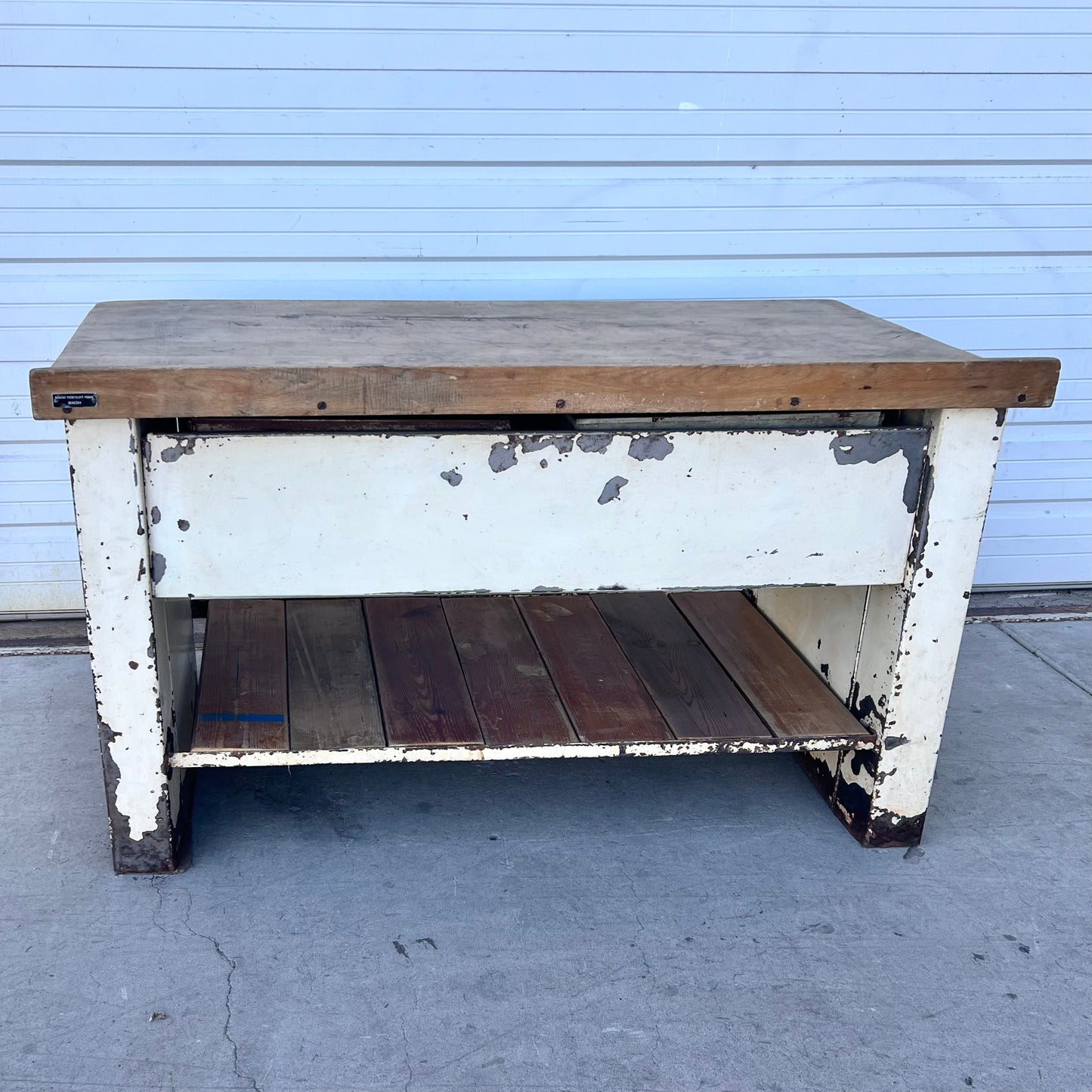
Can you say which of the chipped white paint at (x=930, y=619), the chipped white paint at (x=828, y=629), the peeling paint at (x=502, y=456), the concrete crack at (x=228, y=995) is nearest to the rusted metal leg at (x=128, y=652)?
the concrete crack at (x=228, y=995)

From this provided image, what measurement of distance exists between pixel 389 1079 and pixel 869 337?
59.7 inches

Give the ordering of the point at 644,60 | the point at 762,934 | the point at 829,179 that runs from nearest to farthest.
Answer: the point at 762,934 < the point at 644,60 < the point at 829,179

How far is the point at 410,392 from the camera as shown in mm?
1696

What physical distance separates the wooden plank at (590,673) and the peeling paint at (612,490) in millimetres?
471

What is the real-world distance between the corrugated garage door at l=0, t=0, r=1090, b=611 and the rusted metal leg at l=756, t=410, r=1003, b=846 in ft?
3.66

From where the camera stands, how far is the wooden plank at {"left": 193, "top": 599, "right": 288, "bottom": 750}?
6.48 ft

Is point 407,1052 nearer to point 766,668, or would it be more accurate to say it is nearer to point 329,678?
point 329,678

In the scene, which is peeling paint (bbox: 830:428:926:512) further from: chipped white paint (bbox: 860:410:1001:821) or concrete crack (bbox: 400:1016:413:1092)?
concrete crack (bbox: 400:1016:413:1092)

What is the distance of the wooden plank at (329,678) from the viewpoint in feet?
6.58

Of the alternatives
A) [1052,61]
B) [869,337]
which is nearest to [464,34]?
[869,337]

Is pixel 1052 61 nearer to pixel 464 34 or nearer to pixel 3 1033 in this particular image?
pixel 464 34

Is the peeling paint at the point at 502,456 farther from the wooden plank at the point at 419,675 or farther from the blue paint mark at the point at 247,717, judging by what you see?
the blue paint mark at the point at 247,717

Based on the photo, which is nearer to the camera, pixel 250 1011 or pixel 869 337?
pixel 250 1011

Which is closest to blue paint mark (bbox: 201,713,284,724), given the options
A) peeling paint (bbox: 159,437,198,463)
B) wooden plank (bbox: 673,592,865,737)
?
peeling paint (bbox: 159,437,198,463)
